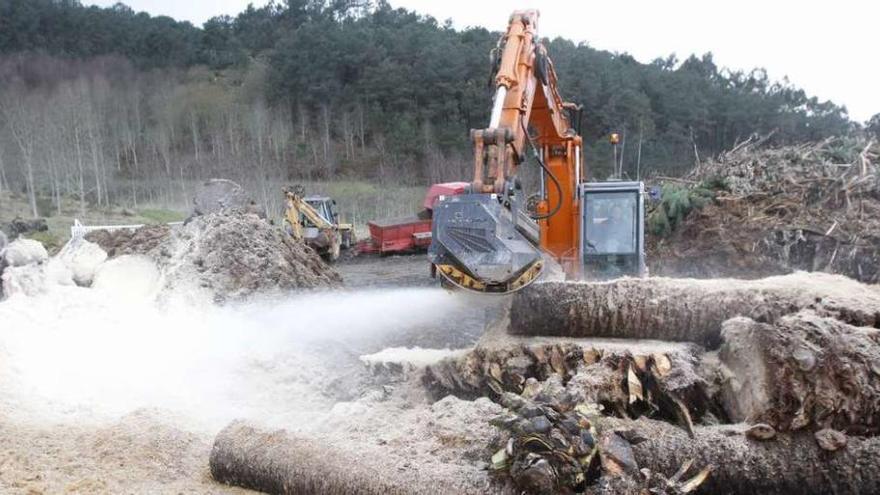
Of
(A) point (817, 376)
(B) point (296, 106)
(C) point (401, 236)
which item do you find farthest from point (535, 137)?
(B) point (296, 106)

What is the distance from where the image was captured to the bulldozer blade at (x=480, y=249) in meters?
5.34

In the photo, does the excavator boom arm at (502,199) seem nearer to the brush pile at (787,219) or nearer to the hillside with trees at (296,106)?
the brush pile at (787,219)

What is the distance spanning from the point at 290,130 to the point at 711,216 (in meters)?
43.1

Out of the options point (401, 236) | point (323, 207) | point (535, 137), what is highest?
point (535, 137)

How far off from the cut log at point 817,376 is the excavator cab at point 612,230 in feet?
11.6

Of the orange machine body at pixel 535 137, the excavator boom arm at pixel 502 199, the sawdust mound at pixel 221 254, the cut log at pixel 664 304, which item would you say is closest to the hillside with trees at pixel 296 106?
the sawdust mound at pixel 221 254

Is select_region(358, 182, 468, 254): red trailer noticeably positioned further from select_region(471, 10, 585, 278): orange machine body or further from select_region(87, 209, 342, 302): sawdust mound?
select_region(471, 10, 585, 278): orange machine body

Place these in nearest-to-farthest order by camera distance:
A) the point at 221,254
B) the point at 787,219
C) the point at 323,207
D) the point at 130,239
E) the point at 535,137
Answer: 1. the point at 535,137
2. the point at 221,254
3. the point at 130,239
4. the point at 787,219
5. the point at 323,207

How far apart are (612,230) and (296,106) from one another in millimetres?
50462

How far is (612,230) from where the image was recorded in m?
7.64

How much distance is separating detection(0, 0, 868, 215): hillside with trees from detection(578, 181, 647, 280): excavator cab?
79.4ft

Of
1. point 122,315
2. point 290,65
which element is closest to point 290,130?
point 290,65

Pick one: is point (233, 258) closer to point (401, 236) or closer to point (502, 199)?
point (502, 199)

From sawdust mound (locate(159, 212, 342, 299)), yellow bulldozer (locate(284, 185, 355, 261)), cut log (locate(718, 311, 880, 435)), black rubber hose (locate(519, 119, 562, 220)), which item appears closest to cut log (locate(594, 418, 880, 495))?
cut log (locate(718, 311, 880, 435))
